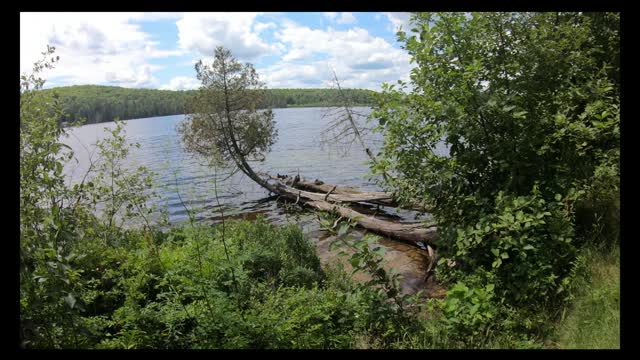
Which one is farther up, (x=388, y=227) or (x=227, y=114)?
(x=227, y=114)

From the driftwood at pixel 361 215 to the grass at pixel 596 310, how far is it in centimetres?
284

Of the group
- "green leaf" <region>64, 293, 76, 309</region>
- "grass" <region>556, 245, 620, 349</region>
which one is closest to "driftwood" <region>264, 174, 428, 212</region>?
"grass" <region>556, 245, 620, 349</region>

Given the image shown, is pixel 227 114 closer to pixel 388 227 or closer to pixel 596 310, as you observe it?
pixel 388 227

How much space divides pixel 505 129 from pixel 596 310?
107 inches

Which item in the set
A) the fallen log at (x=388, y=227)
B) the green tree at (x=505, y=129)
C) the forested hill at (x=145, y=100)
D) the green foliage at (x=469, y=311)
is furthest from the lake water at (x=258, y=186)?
the green foliage at (x=469, y=311)

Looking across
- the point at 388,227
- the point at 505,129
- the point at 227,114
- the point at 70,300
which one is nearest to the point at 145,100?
the point at 227,114

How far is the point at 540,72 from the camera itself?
6082 mm

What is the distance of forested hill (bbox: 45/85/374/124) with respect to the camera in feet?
45.8

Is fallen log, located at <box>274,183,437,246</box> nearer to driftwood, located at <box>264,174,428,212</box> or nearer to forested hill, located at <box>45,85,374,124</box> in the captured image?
driftwood, located at <box>264,174,428,212</box>

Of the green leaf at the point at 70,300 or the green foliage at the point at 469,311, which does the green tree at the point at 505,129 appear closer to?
the green foliage at the point at 469,311

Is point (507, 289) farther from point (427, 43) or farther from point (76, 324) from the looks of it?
point (76, 324)

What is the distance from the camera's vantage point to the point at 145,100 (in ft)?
174
